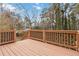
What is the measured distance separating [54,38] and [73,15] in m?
0.48

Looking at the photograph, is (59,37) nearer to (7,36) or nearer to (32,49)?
(32,49)

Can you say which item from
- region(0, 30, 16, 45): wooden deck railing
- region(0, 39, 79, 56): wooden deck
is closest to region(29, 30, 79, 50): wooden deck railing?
region(0, 39, 79, 56): wooden deck

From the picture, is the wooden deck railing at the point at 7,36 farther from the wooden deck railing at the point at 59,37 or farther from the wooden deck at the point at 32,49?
the wooden deck railing at the point at 59,37

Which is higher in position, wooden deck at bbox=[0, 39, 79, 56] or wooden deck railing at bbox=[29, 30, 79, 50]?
wooden deck railing at bbox=[29, 30, 79, 50]

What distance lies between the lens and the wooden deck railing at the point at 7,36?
116 inches

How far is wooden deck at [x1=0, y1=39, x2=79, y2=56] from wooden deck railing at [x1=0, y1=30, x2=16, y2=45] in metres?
0.07

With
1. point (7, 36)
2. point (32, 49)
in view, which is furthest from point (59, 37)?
point (7, 36)

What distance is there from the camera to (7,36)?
3000 mm

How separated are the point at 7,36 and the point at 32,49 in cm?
46

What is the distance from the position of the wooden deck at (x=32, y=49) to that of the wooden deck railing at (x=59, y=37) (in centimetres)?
8

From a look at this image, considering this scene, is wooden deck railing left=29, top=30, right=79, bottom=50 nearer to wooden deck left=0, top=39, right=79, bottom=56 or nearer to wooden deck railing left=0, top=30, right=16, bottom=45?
wooden deck left=0, top=39, right=79, bottom=56

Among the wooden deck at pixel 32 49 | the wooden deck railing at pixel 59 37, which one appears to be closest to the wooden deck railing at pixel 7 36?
the wooden deck at pixel 32 49

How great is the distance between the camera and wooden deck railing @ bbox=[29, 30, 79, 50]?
2.93m

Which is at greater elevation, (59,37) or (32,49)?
(59,37)
